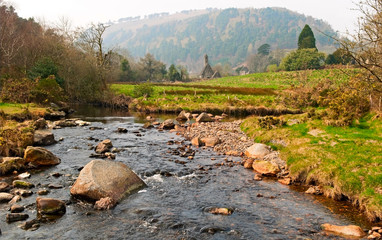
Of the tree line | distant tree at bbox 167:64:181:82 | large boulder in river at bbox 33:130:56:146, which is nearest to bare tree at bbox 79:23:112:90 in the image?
the tree line

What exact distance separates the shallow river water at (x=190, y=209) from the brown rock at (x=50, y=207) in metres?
0.28

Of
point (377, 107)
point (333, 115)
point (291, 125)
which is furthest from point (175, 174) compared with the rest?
point (377, 107)

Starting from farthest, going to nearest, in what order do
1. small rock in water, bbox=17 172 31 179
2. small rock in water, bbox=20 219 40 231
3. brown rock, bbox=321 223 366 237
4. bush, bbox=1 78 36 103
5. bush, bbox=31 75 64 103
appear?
1. bush, bbox=31 75 64 103
2. bush, bbox=1 78 36 103
3. small rock in water, bbox=17 172 31 179
4. brown rock, bbox=321 223 366 237
5. small rock in water, bbox=20 219 40 231

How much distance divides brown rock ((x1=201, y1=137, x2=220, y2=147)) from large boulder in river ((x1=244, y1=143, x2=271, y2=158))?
3351mm

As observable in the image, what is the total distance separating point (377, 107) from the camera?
65.8 ft

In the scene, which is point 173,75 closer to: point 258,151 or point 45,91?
point 45,91

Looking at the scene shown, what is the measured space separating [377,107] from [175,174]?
15.5 m

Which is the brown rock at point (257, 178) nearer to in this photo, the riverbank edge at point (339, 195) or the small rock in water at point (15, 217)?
the riverbank edge at point (339, 195)

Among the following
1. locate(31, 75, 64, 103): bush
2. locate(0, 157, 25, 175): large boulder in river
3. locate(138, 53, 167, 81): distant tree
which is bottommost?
locate(0, 157, 25, 175): large boulder in river

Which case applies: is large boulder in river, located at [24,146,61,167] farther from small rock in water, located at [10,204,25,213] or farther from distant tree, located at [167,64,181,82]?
distant tree, located at [167,64,181,82]

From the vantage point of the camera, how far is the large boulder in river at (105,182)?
38.2ft

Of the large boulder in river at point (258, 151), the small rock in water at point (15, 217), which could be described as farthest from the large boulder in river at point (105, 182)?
the large boulder in river at point (258, 151)

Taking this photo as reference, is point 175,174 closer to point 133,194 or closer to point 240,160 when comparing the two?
point 133,194

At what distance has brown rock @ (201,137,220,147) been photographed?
22.2m
